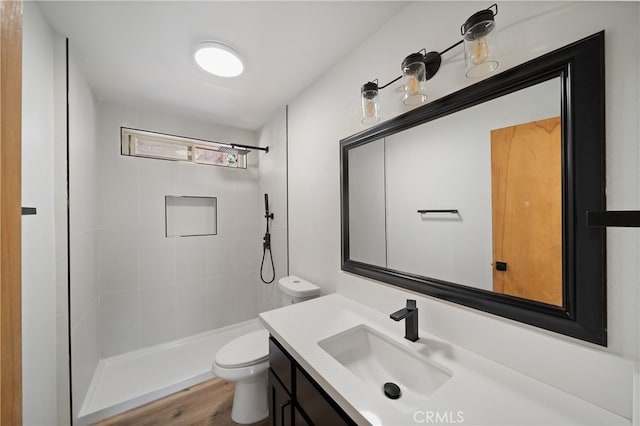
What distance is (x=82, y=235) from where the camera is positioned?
5.28 ft

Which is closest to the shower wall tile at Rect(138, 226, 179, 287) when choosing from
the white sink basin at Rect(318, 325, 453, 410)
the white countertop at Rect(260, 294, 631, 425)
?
the white countertop at Rect(260, 294, 631, 425)

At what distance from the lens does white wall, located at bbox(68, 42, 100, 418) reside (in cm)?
143

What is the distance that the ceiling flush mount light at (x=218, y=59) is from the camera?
4.64 feet

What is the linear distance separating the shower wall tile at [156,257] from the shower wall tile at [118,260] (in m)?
0.05

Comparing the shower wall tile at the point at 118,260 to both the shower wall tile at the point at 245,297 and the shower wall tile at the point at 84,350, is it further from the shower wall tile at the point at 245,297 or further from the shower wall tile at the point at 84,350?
the shower wall tile at the point at 245,297

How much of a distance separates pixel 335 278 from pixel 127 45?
1.92 m

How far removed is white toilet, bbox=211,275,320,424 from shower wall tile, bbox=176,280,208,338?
1.00 metres

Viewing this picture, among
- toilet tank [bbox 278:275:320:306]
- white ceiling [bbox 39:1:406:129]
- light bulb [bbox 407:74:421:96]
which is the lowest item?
toilet tank [bbox 278:275:320:306]

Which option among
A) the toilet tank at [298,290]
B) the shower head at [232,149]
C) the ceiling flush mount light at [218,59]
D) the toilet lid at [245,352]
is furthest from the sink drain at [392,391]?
the shower head at [232,149]

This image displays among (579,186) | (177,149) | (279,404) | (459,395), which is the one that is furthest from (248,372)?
(177,149)

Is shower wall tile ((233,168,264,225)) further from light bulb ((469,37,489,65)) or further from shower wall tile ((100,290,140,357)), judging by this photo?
light bulb ((469,37,489,65))

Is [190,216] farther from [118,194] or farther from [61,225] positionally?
[61,225]

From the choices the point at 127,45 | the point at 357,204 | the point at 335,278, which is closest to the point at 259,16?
the point at 127,45

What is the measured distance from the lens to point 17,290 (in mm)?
410
